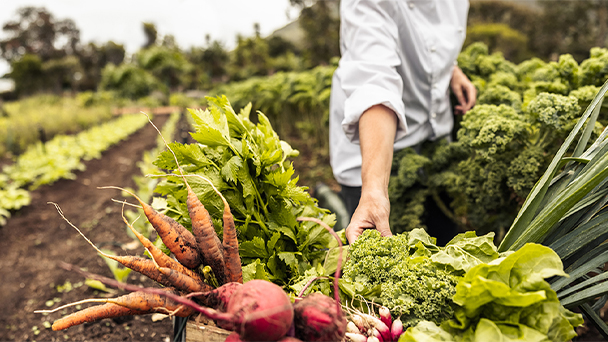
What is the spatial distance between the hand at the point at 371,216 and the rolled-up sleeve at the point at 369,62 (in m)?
0.46

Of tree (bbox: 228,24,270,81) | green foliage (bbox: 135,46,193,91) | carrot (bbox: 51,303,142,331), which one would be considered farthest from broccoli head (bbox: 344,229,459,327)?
green foliage (bbox: 135,46,193,91)

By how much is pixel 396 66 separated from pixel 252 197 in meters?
1.32

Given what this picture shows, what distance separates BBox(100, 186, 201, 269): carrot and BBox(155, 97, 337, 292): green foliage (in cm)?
18

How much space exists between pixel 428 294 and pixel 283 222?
0.63 m

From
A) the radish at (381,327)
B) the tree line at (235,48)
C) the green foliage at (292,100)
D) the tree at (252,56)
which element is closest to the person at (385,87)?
the radish at (381,327)

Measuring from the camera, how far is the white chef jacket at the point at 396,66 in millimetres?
1762

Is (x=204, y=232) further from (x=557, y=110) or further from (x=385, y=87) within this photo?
(x=557, y=110)

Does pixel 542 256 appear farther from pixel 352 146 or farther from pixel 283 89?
pixel 283 89

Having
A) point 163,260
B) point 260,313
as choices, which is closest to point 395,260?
point 260,313

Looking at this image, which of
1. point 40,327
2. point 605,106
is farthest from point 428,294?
point 40,327

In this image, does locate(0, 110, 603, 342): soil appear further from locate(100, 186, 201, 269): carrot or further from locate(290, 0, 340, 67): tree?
locate(290, 0, 340, 67): tree

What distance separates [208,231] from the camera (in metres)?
1.15

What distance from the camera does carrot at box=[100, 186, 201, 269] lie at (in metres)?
1.11

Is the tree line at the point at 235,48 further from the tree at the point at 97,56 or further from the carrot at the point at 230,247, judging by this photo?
the carrot at the point at 230,247
